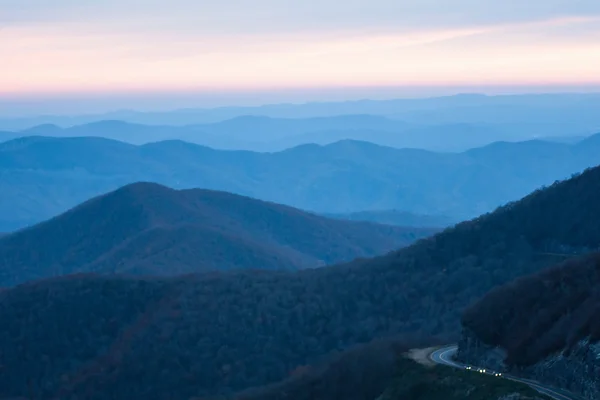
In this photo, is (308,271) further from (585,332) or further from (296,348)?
(585,332)

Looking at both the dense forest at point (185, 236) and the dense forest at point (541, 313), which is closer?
the dense forest at point (541, 313)

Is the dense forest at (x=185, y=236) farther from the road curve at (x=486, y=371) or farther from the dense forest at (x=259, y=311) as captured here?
the road curve at (x=486, y=371)

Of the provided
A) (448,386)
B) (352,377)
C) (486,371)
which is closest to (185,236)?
(352,377)

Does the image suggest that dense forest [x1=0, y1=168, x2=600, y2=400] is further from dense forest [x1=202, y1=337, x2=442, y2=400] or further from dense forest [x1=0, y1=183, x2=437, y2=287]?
dense forest [x1=0, y1=183, x2=437, y2=287]

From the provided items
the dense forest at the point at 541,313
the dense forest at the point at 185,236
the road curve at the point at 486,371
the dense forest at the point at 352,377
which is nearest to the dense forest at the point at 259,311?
the dense forest at the point at 352,377

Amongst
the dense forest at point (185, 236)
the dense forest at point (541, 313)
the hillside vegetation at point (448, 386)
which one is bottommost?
the dense forest at point (185, 236)

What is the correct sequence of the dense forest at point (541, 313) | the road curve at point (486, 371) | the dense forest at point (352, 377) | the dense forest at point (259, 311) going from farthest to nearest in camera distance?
the dense forest at point (259, 311)
the dense forest at point (352, 377)
the dense forest at point (541, 313)
the road curve at point (486, 371)

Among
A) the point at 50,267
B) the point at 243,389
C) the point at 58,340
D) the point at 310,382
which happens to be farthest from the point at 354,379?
the point at 50,267

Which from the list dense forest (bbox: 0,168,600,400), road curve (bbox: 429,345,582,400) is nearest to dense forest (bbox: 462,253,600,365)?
road curve (bbox: 429,345,582,400)
